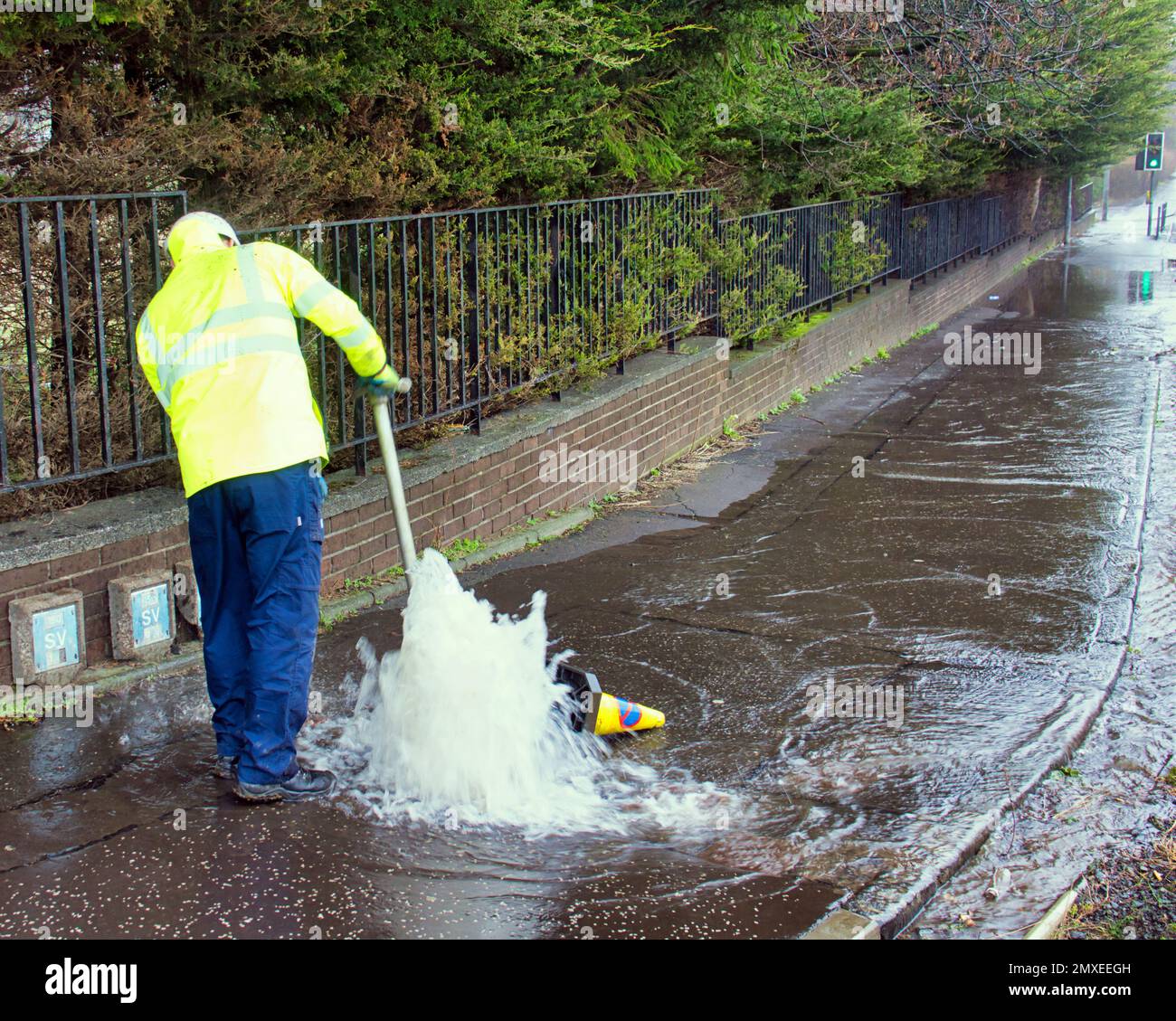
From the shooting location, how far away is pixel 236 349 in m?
4.33

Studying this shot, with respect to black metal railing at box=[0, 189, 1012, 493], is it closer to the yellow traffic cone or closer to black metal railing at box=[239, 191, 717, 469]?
black metal railing at box=[239, 191, 717, 469]

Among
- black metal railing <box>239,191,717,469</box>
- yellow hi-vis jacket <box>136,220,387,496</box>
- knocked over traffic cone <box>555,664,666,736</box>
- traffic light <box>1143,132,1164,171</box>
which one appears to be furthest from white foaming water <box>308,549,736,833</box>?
traffic light <box>1143,132,1164,171</box>

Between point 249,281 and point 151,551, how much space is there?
1569 mm

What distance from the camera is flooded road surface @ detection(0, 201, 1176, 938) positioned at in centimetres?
377

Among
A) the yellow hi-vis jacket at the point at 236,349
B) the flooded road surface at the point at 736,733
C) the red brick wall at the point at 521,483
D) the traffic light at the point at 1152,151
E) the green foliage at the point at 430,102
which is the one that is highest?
the traffic light at the point at 1152,151

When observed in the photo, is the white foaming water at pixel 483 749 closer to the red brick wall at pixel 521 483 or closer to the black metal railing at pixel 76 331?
the red brick wall at pixel 521 483

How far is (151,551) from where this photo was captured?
213 inches

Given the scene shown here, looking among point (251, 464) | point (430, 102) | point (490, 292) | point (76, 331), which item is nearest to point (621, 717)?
point (251, 464)

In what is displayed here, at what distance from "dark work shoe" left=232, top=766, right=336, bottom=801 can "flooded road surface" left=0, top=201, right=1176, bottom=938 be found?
59 mm

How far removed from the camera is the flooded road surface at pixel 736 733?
3.77 m

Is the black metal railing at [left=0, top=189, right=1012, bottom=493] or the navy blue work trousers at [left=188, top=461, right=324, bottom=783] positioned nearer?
the navy blue work trousers at [left=188, top=461, right=324, bottom=783]

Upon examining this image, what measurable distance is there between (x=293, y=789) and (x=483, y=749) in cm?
65

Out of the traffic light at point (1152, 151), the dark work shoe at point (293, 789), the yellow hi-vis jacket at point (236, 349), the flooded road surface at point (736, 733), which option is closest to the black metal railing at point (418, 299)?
the yellow hi-vis jacket at point (236, 349)

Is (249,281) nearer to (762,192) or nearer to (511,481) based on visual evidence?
(511,481)
